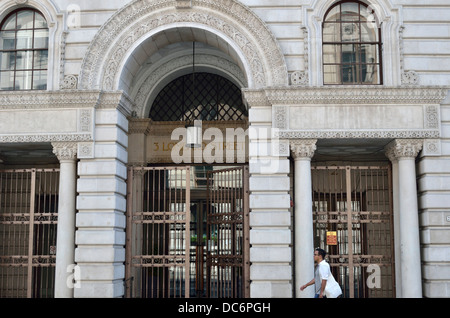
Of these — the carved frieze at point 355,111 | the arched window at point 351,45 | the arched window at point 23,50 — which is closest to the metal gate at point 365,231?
the carved frieze at point 355,111

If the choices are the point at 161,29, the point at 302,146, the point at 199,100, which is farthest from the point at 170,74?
the point at 302,146

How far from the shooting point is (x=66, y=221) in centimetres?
1592

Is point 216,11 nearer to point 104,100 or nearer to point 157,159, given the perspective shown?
point 104,100

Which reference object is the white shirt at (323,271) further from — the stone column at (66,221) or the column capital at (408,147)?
the stone column at (66,221)

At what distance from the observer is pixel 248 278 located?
1655 centimetres

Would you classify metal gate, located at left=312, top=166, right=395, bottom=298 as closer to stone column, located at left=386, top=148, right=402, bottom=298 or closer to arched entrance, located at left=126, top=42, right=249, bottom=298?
stone column, located at left=386, top=148, right=402, bottom=298

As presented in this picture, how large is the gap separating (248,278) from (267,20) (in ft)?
24.1

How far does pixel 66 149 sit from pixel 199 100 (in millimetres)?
5918

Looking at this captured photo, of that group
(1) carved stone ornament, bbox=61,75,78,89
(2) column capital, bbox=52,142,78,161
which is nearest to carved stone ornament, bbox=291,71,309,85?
(1) carved stone ornament, bbox=61,75,78,89
